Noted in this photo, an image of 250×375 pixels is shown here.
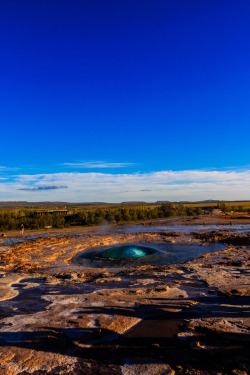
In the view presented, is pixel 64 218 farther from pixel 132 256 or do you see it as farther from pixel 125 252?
pixel 132 256

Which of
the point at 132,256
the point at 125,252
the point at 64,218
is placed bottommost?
the point at 132,256

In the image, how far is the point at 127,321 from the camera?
5.66 meters

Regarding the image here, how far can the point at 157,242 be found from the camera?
18703 mm

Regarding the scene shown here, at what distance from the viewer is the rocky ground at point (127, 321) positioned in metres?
4.12

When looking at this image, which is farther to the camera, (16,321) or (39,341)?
(16,321)

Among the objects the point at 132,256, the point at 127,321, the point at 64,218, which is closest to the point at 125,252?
the point at 132,256

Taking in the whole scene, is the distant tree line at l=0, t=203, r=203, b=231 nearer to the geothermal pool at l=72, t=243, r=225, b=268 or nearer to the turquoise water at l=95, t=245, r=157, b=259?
the geothermal pool at l=72, t=243, r=225, b=268

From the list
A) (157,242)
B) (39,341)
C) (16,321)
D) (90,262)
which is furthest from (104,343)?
(157,242)

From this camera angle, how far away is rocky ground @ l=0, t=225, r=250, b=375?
412 centimetres

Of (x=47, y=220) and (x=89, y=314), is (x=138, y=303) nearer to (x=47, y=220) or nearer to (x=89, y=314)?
(x=89, y=314)

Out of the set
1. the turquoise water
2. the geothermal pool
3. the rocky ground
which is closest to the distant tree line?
the geothermal pool

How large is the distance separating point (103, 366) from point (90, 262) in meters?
9.15

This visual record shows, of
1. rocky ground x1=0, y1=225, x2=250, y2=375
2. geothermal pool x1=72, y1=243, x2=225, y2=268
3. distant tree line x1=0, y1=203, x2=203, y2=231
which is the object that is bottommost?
geothermal pool x1=72, y1=243, x2=225, y2=268

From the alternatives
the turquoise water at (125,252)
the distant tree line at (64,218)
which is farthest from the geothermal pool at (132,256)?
the distant tree line at (64,218)
